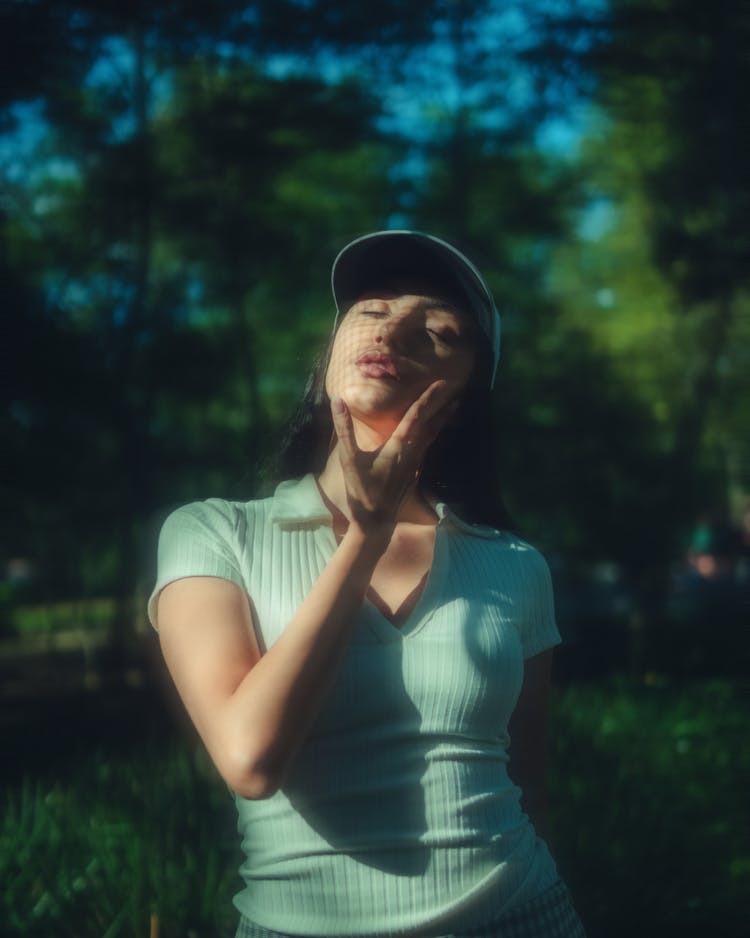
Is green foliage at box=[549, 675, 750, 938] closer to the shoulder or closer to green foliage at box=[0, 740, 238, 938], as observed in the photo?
green foliage at box=[0, 740, 238, 938]

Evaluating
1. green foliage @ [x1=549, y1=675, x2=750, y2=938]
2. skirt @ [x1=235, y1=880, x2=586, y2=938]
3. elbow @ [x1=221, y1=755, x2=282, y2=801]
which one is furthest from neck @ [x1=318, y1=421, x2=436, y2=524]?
green foliage @ [x1=549, y1=675, x2=750, y2=938]

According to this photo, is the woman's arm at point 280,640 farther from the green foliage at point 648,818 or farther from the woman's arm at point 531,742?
the green foliage at point 648,818

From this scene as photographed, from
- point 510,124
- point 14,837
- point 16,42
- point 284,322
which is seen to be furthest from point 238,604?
point 284,322

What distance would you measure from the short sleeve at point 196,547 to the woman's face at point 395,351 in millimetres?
258

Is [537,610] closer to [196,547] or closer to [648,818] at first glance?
[196,547]

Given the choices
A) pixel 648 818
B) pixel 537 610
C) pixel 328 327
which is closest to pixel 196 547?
pixel 537 610

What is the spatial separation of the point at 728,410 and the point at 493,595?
865 centimetres

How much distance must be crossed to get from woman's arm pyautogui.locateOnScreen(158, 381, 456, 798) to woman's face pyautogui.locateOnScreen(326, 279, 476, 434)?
12 centimetres

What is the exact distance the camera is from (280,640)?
3.84ft

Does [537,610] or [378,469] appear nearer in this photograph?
[378,469]

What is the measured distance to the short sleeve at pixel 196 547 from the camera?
4.34 feet

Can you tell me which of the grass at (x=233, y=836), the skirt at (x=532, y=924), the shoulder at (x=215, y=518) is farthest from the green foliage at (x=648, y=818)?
the shoulder at (x=215, y=518)

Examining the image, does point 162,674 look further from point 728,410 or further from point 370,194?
point 728,410

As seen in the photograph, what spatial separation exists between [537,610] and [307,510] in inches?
15.8
